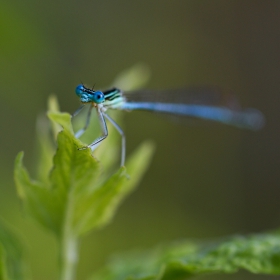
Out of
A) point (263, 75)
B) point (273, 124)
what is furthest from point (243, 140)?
point (263, 75)

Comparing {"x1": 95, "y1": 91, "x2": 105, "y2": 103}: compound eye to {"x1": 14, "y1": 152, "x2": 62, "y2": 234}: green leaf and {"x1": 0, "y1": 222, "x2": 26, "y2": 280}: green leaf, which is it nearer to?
{"x1": 14, "y1": 152, "x2": 62, "y2": 234}: green leaf

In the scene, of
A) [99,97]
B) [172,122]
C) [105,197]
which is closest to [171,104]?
[99,97]

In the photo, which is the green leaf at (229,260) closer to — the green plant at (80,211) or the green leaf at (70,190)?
the green plant at (80,211)

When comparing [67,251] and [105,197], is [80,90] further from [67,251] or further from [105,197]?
[67,251]

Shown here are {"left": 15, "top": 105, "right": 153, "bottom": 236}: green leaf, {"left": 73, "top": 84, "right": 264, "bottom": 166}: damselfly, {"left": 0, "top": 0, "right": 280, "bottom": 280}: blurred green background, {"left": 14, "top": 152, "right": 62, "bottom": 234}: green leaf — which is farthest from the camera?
{"left": 0, "top": 0, "right": 280, "bottom": 280}: blurred green background

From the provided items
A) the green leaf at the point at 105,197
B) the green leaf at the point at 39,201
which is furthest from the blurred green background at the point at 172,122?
the green leaf at the point at 39,201

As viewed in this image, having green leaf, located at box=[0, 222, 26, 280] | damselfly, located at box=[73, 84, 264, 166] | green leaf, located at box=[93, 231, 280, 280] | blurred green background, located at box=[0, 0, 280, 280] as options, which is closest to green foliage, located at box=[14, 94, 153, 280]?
green leaf, located at box=[0, 222, 26, 280]
